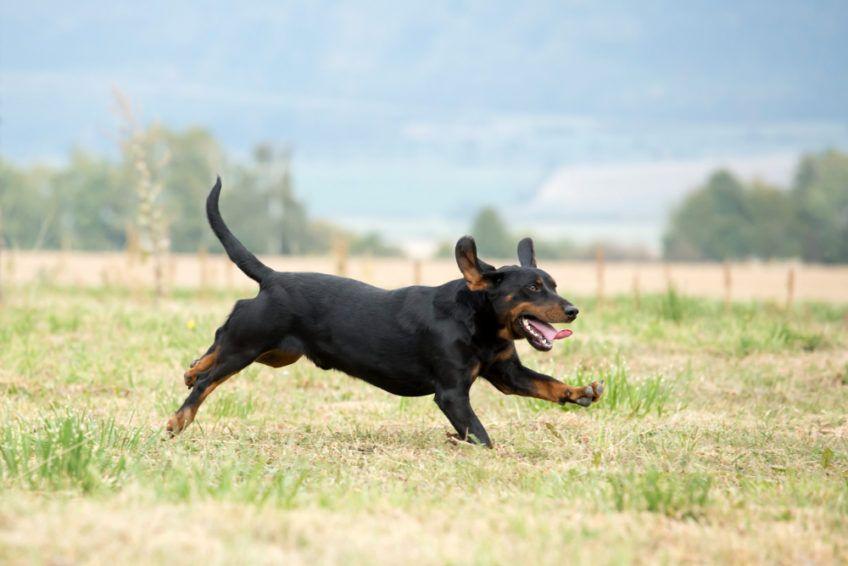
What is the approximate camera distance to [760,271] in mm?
36969

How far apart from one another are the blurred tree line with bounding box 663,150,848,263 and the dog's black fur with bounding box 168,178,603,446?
51031 mm

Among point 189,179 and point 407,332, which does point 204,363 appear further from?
point 189,179

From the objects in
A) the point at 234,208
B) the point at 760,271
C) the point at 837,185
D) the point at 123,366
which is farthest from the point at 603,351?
the point at 837,185

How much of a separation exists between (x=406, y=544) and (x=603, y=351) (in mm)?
6683

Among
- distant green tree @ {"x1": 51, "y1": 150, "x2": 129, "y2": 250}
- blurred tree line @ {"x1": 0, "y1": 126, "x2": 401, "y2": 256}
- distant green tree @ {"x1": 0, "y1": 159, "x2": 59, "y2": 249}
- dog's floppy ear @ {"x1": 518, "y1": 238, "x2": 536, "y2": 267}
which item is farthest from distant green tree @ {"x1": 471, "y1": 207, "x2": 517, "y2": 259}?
dog's floppy ear @ {"x1": 518, "y1": 238, "x2": 536, "y2": 267}

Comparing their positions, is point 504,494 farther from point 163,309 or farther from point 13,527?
point 163,309

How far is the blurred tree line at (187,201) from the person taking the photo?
164 ft

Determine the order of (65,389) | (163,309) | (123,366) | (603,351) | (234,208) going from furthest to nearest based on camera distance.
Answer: (234,208)
(163,309)
(603,351)
(123,366)
(65,389)

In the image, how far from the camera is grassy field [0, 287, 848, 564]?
4.07 metres

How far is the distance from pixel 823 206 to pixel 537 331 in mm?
61072

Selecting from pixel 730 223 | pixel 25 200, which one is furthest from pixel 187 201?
pixel 730 223

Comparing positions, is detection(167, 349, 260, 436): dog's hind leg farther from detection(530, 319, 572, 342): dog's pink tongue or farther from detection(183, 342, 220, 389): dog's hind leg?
detection(530, 319, 572, 342): dog's pink tongue

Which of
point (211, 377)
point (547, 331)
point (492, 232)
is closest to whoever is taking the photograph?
point (547, 331)

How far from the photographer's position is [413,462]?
A: 6004mm
